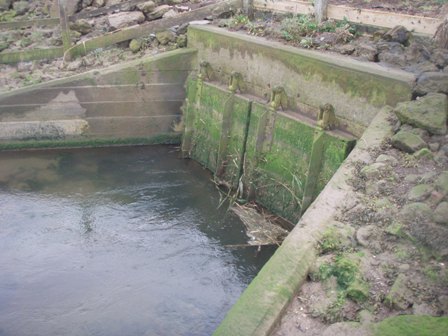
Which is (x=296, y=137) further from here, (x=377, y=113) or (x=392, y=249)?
(x=392, y=249)

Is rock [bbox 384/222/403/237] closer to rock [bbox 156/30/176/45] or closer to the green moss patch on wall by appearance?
the green moss patch on wall

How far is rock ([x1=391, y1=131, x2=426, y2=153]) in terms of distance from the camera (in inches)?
216

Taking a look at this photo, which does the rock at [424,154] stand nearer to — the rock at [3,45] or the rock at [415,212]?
the rock at [415,212]

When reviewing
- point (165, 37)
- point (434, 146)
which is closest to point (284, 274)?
point (434, 146)

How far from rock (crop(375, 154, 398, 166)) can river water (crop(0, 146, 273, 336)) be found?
254 centimetres

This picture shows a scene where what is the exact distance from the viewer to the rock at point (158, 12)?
439 inches

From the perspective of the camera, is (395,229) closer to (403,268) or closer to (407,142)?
(403,268)

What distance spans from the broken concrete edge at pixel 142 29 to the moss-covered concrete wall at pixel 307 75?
642mm

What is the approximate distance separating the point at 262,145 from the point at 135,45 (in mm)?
4183

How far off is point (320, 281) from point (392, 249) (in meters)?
0.75

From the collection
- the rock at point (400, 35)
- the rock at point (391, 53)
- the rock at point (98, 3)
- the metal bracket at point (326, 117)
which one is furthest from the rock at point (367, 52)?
the rock at point (98, 3)

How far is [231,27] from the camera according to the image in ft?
32.7

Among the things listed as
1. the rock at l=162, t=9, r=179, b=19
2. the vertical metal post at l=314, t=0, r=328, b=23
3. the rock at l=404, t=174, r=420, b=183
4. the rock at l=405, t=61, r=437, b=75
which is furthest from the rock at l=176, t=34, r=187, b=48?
the rock at l=404, t=174, r=420, b=183

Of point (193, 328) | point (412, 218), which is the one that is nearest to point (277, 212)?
point (193, 328)
